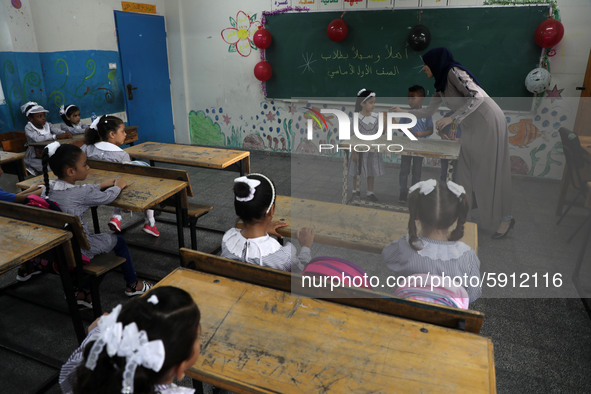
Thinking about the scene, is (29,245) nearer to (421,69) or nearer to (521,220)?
(521,220)

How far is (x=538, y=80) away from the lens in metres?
4.23

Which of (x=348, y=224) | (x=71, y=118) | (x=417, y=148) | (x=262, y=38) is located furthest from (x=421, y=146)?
(x=71, y=118)

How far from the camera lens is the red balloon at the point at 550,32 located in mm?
4062

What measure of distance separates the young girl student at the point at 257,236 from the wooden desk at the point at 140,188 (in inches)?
29.8

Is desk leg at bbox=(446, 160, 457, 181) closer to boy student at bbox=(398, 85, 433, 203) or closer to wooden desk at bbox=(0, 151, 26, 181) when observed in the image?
boy student at bbox=(398, 85, 433, 203)

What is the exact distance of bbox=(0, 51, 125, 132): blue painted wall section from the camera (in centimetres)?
407

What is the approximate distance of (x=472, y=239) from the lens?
5.74 feet

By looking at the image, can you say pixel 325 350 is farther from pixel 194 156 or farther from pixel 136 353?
pixel 194 156

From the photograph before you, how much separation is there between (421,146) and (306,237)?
2017mm

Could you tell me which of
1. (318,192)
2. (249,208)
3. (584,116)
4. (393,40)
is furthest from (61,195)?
(584,116)

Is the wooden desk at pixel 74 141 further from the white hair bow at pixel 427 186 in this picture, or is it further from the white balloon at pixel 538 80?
the white balloon at pixel 538 80

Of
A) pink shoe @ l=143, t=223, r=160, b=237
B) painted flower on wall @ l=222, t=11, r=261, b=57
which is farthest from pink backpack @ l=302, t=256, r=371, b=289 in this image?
painted flower on wall @ l=222, t=11, r=261, b=57

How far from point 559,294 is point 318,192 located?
7.90 feet

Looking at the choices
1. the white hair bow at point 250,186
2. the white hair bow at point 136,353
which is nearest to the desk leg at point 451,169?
the white hair bow at point 250,186
